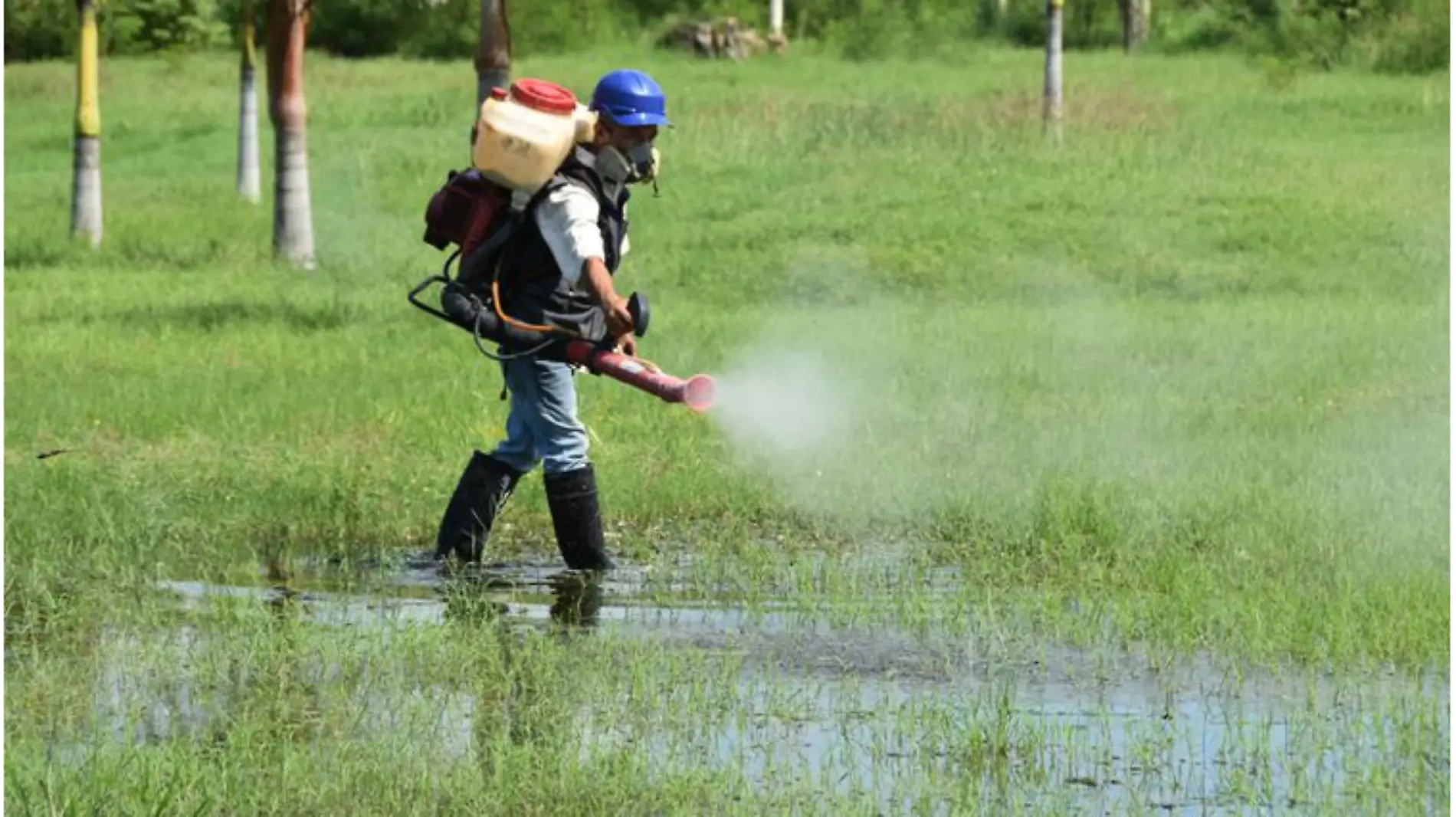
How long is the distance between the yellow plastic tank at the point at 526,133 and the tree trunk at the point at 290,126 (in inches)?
449

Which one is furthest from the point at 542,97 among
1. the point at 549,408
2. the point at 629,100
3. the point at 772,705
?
the point at 772,705

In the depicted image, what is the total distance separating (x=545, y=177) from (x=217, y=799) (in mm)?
3246

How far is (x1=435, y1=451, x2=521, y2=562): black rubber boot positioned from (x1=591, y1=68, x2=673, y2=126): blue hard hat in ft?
4.41

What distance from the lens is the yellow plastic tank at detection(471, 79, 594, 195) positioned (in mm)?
8805

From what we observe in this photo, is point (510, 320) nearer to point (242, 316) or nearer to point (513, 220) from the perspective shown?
point (513, 220)

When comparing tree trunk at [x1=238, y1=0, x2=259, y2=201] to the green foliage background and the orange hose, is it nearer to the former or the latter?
the green foliage background

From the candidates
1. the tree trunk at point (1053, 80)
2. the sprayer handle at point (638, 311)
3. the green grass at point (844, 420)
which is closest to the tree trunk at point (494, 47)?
the green grass at point (844, 420)

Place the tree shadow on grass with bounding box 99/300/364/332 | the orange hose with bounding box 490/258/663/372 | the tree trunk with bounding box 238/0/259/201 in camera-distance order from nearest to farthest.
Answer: the orange hose with bounding box 490/258/663/372, the tree shadow on grass with bounding box 99/300/364/332, the tree trunk with bounding box 238/0/259/201

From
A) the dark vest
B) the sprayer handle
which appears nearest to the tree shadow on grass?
the dark vest

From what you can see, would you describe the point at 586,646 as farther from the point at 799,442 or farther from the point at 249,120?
the point at 249,120

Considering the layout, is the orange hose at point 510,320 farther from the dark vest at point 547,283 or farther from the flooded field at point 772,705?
the flooded field at point 772,705

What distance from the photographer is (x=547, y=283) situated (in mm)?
9289

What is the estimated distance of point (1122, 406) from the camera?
13.4m

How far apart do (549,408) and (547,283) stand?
0.43 m
